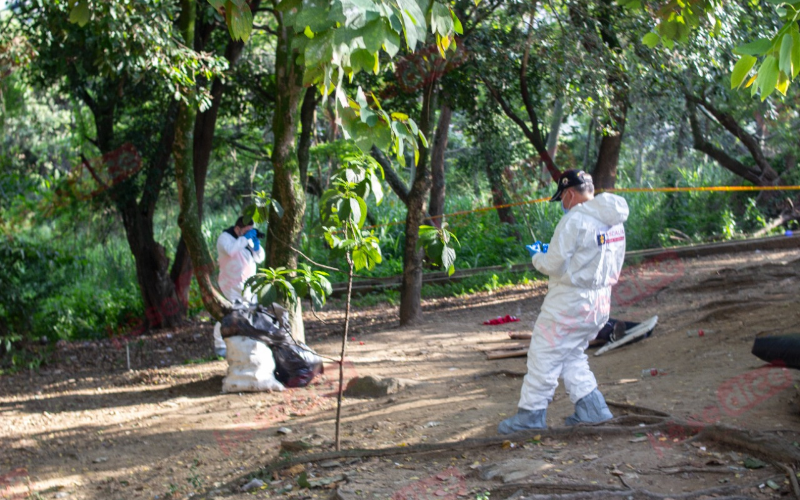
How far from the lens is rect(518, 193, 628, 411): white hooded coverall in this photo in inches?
177

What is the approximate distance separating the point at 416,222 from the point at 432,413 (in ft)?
14.4

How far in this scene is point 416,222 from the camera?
9742 mm

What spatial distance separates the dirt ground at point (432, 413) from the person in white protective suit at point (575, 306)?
264mm

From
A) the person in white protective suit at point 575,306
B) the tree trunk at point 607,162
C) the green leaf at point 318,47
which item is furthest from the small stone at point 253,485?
the tree trunk at point 607,162

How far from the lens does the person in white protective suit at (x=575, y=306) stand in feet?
14.8

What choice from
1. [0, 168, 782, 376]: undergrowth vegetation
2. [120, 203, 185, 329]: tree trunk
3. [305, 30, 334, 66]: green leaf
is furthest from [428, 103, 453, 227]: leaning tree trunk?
[305, 30, 334, 66]: green leaf

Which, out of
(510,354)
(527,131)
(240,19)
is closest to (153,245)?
(527,131)

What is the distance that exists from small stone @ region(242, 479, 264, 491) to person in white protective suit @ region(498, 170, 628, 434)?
59.0 inches

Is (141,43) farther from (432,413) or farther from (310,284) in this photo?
(432,413)

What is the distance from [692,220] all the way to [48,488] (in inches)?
458

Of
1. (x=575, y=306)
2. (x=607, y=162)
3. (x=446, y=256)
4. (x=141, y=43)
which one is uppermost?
(x=141, y=43)

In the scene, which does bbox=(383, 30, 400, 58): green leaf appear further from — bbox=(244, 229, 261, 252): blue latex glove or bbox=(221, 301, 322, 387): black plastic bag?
bbox=(244, 229, 261, 252): blue latex glove

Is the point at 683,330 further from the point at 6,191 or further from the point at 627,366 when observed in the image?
the point at 6,191

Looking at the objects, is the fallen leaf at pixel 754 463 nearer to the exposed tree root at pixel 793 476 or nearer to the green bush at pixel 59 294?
the exposed tree root at pixel 793 476
